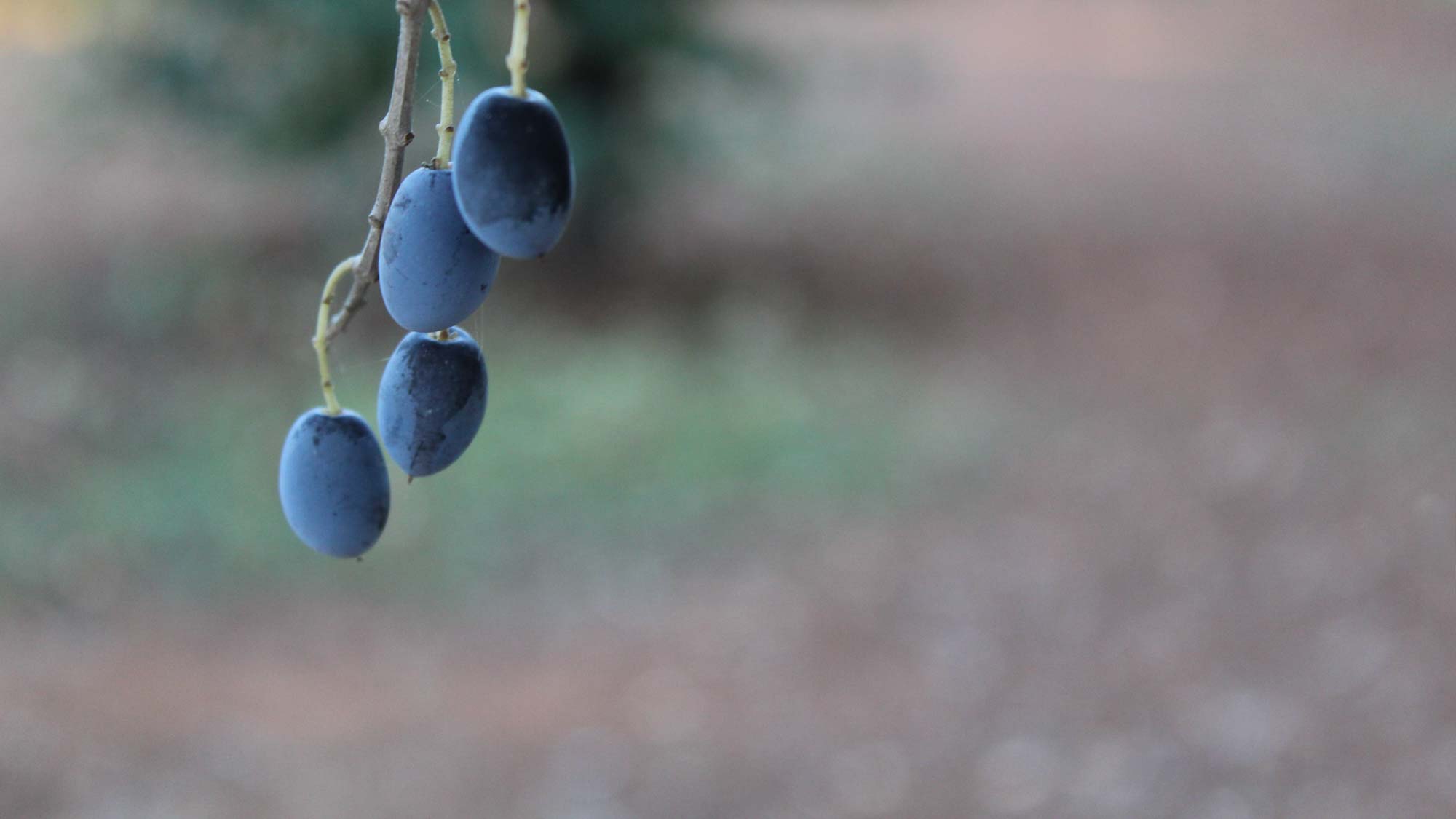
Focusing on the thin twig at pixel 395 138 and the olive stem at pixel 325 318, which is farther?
the olive stem at pixel 325 318

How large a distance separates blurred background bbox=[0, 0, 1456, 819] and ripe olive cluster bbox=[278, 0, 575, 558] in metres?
2.33

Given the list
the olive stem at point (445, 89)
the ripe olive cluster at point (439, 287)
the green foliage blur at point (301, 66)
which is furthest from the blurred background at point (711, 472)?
A: the olive stem at point (445, 89)

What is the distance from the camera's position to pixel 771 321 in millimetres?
6355

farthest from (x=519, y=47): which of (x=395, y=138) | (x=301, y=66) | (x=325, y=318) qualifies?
(x=301, y=66)

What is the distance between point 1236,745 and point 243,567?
121 inches

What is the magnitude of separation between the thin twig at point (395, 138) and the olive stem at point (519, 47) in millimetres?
44

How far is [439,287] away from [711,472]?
14.4 feet

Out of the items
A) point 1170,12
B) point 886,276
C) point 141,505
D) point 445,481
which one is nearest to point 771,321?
point 886,276

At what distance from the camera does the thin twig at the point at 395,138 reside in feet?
2.21

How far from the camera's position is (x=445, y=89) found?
0.81 m

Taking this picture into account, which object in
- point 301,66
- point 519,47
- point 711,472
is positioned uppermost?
point 301,66

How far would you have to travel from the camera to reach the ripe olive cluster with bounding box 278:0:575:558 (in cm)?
76

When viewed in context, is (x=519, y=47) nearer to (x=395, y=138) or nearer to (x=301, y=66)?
(x=395, y=138)

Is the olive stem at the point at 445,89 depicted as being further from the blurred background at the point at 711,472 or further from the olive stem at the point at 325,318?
the blurred background at the point at 711,472
